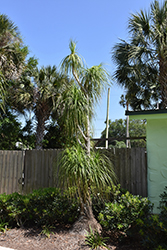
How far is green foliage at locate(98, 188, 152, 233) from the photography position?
3826 millimetres

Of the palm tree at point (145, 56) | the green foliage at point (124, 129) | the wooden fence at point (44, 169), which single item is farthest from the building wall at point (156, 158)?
the green foliage at point (124, 129)

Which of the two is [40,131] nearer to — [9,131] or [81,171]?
[9,131]

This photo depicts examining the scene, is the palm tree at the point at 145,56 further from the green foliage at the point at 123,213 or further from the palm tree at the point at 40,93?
the green foliage at the point at 123,213

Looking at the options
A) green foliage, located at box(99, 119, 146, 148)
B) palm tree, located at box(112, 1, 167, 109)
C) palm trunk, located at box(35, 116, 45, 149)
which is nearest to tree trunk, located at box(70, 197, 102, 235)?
palm tree, located at box(112, 1, 167, 109)

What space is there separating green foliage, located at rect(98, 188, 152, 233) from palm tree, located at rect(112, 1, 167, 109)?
5.87 meters

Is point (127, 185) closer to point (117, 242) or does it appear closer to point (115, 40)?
point (117, 242)

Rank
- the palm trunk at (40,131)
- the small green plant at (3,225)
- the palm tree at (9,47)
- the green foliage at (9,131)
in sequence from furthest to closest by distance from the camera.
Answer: the palm trunk at (40,131) < the green foliage at (9,131) < the palm tree at (9,47) < the small green plant at (3,225)

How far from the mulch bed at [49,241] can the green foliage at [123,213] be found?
0.26 m

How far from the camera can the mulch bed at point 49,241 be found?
364 centimetres

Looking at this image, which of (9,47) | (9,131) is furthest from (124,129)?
(9,47)

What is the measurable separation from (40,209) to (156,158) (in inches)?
108

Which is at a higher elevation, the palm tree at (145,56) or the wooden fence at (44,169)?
the palm tree at (145,56)

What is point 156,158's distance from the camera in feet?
16.3

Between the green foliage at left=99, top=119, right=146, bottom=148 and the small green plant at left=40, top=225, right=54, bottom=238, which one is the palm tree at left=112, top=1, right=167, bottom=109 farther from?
the green foliage at left=99, top=119, right=146, bottom=148
